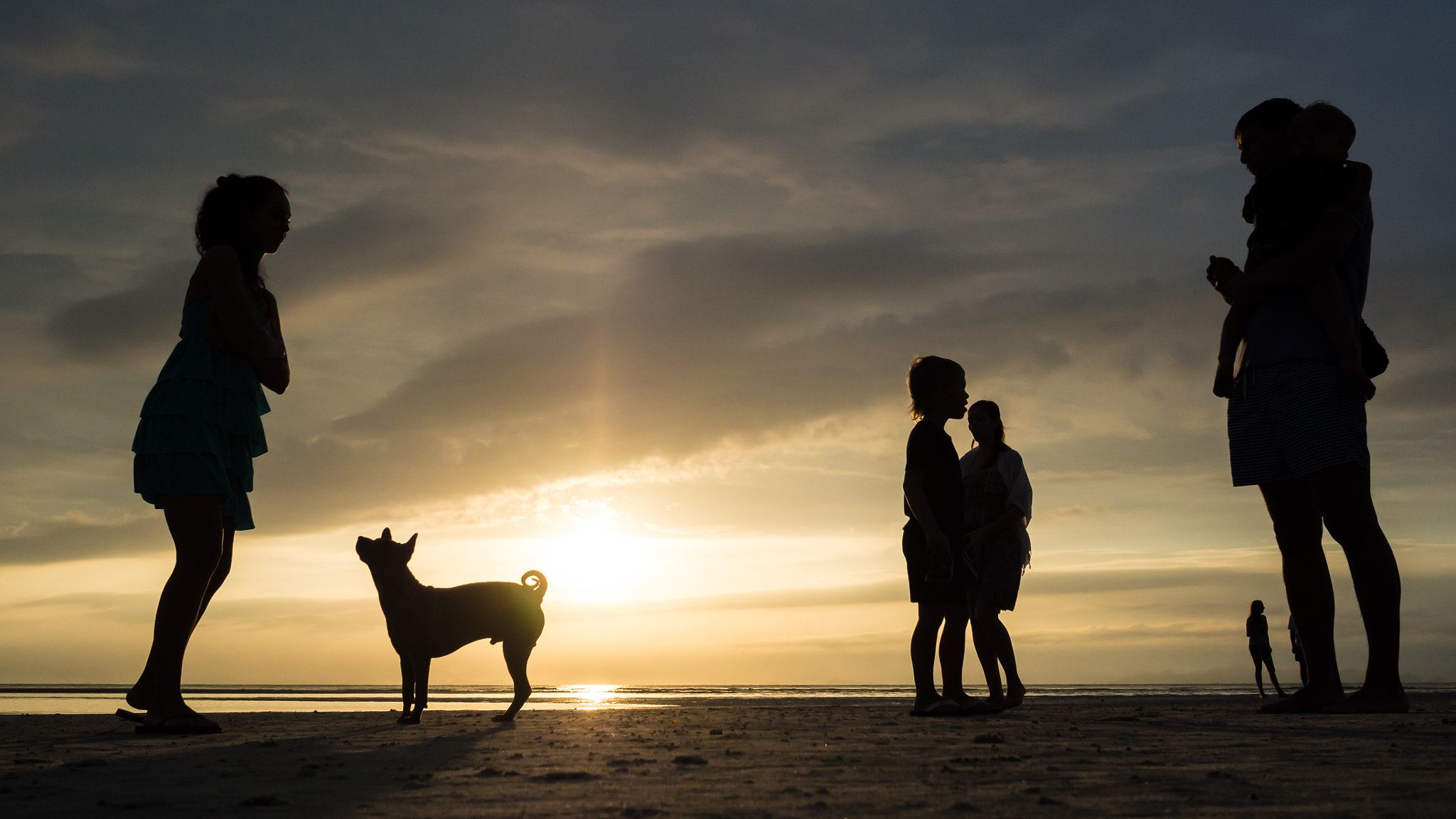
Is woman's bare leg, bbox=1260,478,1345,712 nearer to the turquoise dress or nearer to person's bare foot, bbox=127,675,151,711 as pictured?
the turquoise dress

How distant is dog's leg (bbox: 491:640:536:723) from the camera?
634cm

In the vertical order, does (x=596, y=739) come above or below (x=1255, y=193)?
below

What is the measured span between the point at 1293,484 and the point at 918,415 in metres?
2.29

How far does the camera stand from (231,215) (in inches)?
209

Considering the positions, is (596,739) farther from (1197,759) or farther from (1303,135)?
(1303,135)

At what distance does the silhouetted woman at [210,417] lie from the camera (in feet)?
15.6

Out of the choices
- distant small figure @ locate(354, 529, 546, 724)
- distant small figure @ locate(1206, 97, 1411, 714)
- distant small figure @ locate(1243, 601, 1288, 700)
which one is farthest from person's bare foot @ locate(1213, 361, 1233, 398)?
distant small figure @ locate(1243, 601, 1288, 700)

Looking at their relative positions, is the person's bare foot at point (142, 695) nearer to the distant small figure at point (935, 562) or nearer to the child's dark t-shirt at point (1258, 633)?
the distant small figure at point (935, 562)

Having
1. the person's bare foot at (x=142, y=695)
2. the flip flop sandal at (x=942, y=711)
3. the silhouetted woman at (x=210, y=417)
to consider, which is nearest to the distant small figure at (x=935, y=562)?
the flip flop sandal at (x=942, y=711)

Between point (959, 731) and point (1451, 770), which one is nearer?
point (1451, 770)

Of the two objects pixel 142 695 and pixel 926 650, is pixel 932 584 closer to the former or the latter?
pixel 926 650

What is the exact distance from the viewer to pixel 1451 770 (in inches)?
107

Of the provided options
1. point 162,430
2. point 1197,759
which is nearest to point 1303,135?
point 1197,759

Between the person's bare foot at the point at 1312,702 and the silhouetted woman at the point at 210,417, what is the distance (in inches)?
206
